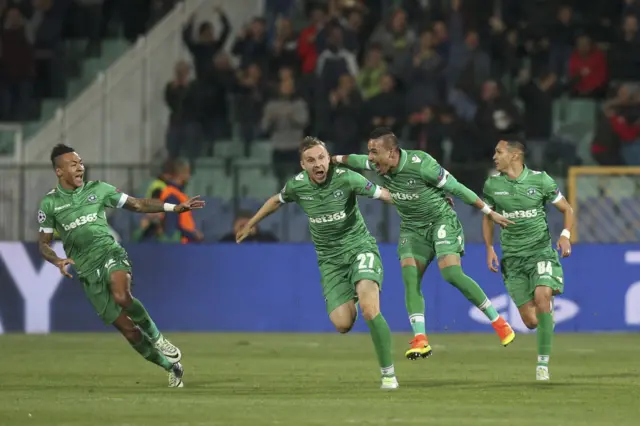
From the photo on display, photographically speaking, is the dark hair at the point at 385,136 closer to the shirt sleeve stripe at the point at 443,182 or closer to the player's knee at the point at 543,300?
the shirt sleeve stripe at the point at 443,182

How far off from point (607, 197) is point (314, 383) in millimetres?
8367

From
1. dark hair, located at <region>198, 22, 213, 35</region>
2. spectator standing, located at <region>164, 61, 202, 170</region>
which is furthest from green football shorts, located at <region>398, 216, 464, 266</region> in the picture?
dark hair, located at <region>198, 22, 213, 35</region>

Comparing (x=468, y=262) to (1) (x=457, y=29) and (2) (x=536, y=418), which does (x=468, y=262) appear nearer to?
(1) (x=457, y=29)

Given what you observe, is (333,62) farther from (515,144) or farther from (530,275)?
(530,275)

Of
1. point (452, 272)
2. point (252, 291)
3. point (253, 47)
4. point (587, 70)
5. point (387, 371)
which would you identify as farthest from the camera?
point (253, 47)

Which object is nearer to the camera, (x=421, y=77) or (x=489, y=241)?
(x=489, y=241)

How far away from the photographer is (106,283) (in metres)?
15.0

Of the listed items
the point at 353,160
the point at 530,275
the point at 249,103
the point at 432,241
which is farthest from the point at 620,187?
the point at 353,160

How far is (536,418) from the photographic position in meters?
11.8

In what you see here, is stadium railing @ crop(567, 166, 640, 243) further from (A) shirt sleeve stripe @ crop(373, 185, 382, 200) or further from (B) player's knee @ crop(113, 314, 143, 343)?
(B) player's knee @ crop(113, 314, 143, 343)

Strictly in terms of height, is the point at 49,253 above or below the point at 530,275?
above

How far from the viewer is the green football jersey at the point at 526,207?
15672 mm

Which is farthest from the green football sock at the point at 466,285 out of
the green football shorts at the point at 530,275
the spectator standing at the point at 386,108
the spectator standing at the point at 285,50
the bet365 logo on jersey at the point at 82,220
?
the spectator standing at the point at 285,50

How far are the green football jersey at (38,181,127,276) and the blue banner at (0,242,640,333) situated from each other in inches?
305
